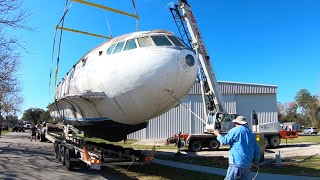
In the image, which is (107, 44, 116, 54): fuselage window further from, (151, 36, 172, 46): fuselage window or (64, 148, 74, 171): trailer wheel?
(64, 148, 74, 171): trailer wheel

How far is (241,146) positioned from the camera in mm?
6828

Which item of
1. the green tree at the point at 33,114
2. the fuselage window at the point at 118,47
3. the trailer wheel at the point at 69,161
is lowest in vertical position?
the trailer wheel at the point at 69,161

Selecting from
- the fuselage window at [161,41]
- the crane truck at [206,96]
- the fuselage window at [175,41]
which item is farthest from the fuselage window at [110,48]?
the crane truck at [206,96]

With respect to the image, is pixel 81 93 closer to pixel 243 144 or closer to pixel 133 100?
pixel 133 100

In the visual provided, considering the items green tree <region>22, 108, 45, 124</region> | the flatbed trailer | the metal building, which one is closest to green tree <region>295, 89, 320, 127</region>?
the metal building

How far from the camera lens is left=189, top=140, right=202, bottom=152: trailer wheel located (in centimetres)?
2386

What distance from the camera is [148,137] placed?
37.8 m

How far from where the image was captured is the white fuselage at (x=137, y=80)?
10094 millimetres

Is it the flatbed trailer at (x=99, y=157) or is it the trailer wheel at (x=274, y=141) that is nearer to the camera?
the flatbed trailer at (x=99, y=157)

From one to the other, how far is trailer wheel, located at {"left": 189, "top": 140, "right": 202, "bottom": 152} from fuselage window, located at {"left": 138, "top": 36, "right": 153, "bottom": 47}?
13990mm

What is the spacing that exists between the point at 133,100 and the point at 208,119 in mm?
14009

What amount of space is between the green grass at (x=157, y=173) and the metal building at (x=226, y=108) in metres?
23.3

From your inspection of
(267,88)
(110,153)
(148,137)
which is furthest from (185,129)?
(110,153)

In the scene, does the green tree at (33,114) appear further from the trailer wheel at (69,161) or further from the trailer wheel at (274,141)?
the trailer wheel at (69,161)
